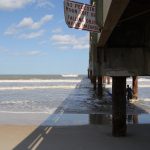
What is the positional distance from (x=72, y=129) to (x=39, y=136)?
200cm

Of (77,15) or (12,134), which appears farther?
(12,134)

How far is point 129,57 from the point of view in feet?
43.4

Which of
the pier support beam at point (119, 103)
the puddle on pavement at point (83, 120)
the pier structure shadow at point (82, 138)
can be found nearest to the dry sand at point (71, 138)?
the pier structure shadow at point (82, 138)

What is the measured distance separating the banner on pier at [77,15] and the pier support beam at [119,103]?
16.2ft

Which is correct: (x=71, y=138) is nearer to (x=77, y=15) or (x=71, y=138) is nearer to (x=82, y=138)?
(x=82, y=138)

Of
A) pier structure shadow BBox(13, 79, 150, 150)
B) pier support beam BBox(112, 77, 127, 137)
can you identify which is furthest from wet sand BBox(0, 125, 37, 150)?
pier support beam BBox(112, 77, 127, 137)

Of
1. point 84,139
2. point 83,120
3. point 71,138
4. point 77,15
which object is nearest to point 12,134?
point 71,138

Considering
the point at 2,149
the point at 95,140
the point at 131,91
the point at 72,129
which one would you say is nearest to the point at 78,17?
the point at 2,149

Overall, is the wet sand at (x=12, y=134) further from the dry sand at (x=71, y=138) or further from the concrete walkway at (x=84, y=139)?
the concrete walkway at (x=84, y=139)

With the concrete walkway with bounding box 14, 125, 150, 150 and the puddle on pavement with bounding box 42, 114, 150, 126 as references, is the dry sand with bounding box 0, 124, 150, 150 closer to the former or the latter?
the concrete walkway with bounding box 14, 125, 150, 150

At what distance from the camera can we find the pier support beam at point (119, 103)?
13805mm

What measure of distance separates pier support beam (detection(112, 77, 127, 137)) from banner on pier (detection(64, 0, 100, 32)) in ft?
16.2

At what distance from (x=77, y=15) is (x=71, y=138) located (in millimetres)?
6515

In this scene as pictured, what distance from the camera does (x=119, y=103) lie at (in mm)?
13875
